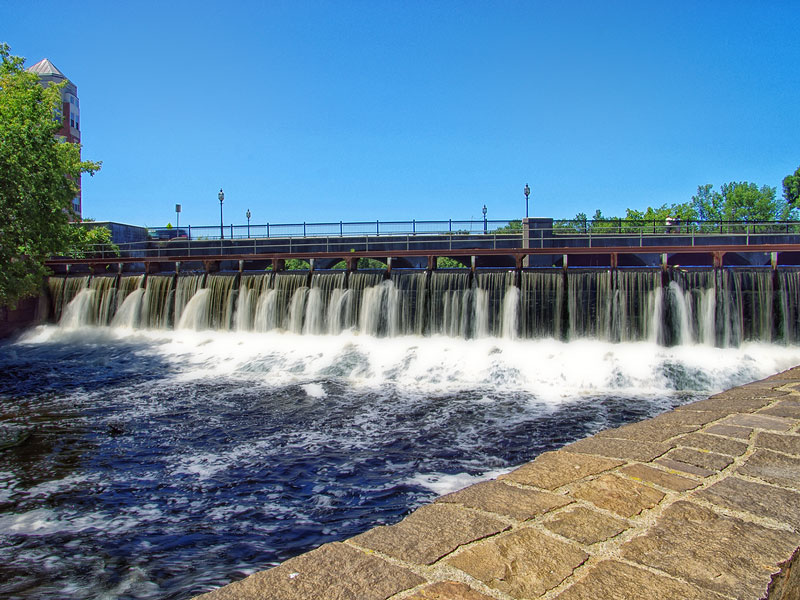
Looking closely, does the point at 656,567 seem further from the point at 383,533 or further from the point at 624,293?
the point at 624,293

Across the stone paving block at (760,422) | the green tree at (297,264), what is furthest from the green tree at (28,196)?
the stone paving block at (760,422)

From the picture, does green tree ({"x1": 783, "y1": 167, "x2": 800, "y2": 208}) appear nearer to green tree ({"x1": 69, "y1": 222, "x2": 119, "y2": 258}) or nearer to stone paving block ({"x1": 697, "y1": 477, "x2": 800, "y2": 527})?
green tree ({"x1": 69, "y1": 222, "x2": 119, "y2": 258})

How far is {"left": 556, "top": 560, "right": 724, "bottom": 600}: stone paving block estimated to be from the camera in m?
2.10

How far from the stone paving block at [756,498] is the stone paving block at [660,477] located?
0.33 ft

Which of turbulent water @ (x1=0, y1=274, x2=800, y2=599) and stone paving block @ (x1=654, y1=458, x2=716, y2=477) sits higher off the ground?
stone paving block @ (x1=654, y1=458, x2=716, y2=477)

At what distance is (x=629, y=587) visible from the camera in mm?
2170

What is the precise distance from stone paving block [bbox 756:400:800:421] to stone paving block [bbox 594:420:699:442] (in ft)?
2.99

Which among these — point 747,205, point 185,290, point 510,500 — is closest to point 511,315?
point 185,290

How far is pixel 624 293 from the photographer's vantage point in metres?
15.5

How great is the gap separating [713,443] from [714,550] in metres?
1.73

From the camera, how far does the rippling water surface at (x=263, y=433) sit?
15.9 feet

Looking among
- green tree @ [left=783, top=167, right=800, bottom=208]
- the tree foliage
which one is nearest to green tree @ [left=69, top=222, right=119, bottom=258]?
the tree foliage

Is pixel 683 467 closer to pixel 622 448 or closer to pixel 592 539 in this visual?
pixel 622 448

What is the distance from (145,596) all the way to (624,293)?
46.8 ft
